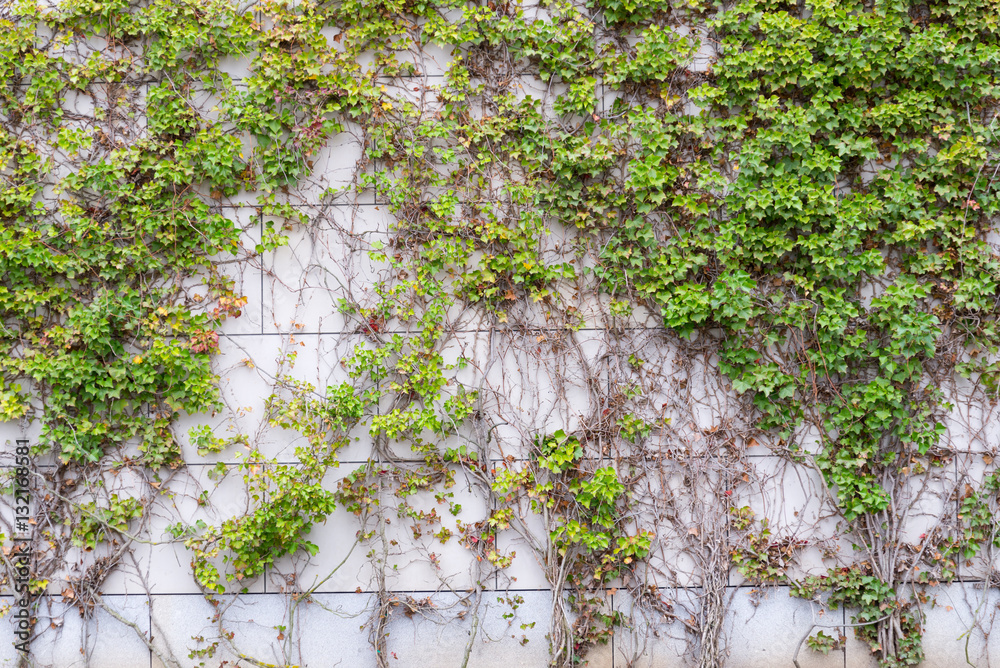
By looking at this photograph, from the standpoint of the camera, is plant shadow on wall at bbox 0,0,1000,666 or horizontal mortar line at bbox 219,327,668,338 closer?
plant shadow on wall at bbox 0,0,1000,666

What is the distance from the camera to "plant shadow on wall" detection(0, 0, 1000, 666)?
3807 mm

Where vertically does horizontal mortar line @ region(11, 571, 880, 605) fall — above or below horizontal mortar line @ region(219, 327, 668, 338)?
below

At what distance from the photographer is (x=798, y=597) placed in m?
3.86

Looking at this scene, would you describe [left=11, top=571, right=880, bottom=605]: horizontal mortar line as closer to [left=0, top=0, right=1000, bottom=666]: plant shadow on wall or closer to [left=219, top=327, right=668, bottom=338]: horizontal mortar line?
[left=0, top=0, right=1000, bottom=666]: plant shadow on wall

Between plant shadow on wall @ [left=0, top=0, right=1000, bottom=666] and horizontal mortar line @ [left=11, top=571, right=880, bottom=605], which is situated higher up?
plant shadow on wall @ [left=0, top=0, right=1000, bottom=666]

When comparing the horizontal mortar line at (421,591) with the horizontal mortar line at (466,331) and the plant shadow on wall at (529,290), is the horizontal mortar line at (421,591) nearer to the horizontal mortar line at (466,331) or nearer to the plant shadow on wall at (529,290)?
the plant shadow on wall at (529,290)

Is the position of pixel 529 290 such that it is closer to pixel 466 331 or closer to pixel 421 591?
pixel 466 331

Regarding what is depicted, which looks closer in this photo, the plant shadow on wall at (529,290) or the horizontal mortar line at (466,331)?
the plant shadow on wall at (529,290)

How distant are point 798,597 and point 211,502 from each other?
361 centimetres

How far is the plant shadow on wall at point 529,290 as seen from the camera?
3807 millimetres

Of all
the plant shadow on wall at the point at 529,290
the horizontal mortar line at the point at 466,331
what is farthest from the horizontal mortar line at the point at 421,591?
the horizontal mortar line at the point at 466,331

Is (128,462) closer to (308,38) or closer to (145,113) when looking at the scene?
(145,113)

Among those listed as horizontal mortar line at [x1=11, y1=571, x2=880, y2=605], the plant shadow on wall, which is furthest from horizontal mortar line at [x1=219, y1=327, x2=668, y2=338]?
horizontal mortar line at [x1=11, y1=571, x2=880, y2=605]

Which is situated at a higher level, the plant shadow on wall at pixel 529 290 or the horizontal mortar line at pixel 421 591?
the plant shadow on wall at pixel 529 290
